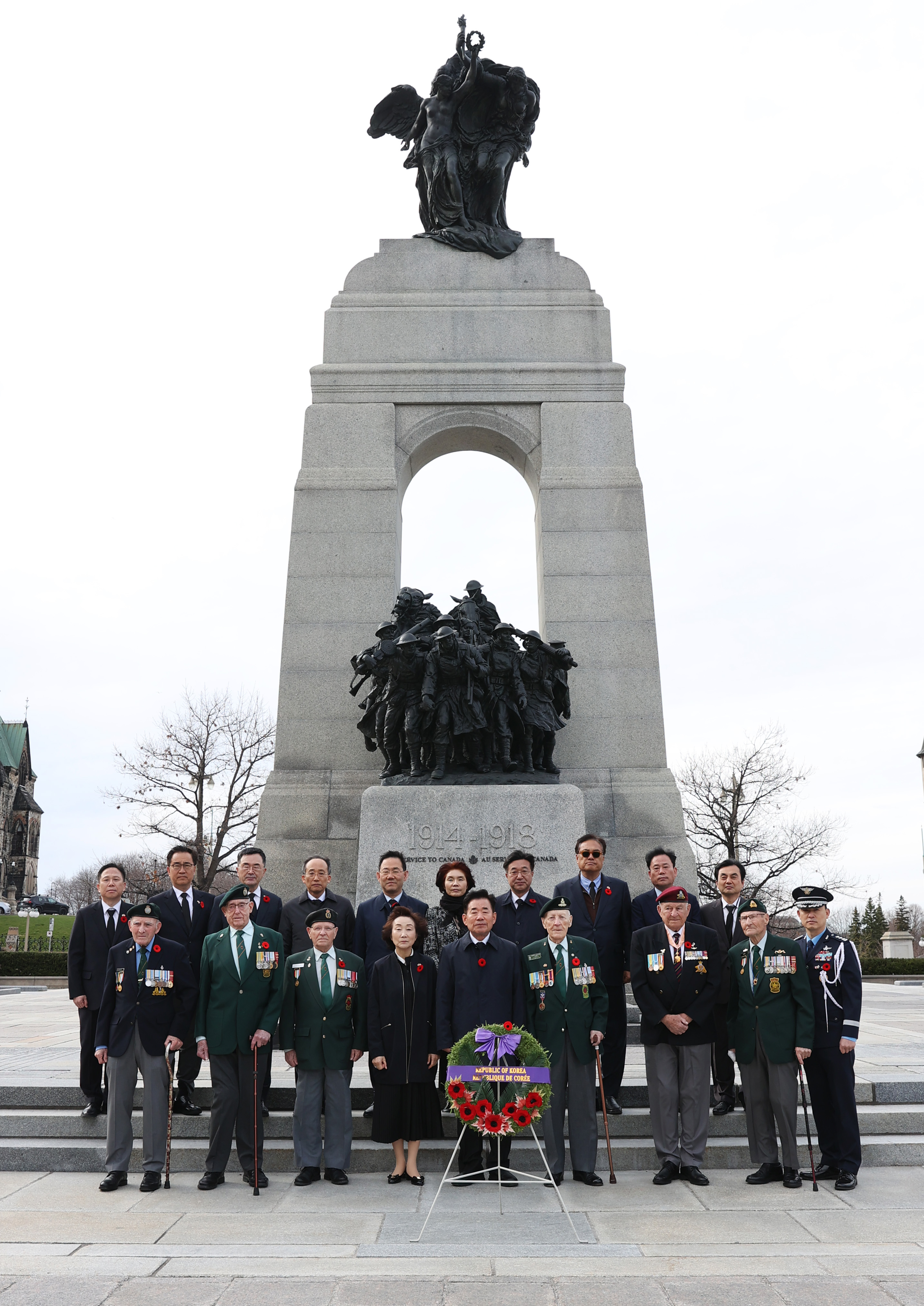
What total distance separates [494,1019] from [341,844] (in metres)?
6.06

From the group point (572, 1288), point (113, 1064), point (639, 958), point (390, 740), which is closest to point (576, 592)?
point (390, 740)

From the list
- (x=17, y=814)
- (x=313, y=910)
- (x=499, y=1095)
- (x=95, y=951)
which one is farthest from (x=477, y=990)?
(x=17, y=814)

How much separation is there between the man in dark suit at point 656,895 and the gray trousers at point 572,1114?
1.19 meters

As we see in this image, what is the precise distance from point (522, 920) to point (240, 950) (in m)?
2.09

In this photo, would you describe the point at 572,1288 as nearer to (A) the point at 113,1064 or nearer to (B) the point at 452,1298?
(B) the point at 452,1298

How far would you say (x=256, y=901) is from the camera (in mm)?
8219

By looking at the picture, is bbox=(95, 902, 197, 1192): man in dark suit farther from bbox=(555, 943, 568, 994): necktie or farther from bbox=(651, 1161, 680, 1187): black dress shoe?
bbox=(651, 1161, 680, 1187): black dress shoe

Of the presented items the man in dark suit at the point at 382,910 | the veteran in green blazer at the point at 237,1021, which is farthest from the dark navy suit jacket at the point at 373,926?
the veteran in green blazer at the point at 237,1021

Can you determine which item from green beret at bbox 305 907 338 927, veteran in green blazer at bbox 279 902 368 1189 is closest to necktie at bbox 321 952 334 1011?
veteran in green blazer at bbox 279 902 368 1189

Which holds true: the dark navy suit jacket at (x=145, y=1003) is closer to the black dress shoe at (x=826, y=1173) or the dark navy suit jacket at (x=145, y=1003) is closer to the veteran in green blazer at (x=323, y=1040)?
the veteran in green blazer at (x=323, y=1040)

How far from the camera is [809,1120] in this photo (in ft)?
26.3

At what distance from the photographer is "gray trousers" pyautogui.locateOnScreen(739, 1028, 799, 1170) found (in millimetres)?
6762

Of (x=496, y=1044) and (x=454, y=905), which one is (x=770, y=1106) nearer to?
(x=496, y=1044)

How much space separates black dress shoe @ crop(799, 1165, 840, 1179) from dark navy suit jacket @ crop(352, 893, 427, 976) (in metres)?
3.04
